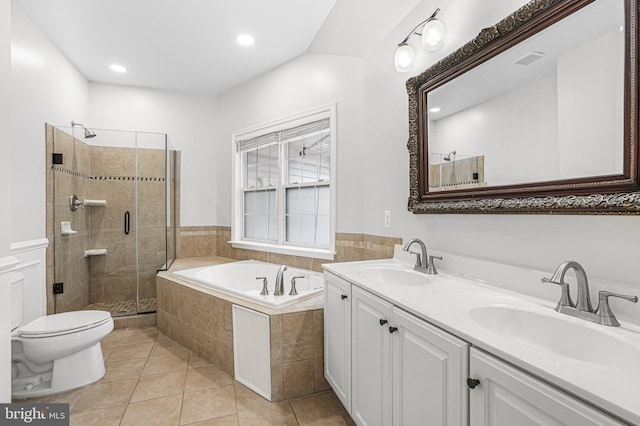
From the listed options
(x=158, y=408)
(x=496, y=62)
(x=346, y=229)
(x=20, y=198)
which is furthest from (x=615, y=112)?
(x=20, y=198)

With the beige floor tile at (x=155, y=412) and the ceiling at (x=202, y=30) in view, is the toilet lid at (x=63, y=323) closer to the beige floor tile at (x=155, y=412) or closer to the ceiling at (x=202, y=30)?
the beige floor tile at (x=155, y=412)

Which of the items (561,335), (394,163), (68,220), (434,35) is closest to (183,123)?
(68,220)

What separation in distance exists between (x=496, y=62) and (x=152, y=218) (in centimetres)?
351

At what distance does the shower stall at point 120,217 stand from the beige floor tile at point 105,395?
1.23 m

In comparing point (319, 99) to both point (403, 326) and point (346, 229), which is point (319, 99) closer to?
point (346, 229)

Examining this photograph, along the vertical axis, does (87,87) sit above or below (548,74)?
above

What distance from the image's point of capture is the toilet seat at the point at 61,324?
6.56 ft

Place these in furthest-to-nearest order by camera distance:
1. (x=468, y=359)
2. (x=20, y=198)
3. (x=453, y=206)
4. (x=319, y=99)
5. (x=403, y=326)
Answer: (x=319, y=99) → (x=20, y=198) → (x=453, y=206) → (x=403, y=326) → (x=468, y=359)

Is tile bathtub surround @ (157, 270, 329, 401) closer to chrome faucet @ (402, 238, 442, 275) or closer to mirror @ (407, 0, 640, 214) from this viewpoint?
chrome faucet @ (402, 238, 442, 275)

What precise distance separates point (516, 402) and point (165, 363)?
8.19ft

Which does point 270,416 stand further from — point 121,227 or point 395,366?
point 121,227

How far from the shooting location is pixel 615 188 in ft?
3.27

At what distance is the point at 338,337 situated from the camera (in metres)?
1.79

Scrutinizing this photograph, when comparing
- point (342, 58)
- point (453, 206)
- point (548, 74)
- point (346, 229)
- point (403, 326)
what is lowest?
point (403, 326)
